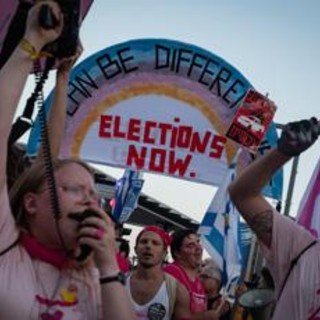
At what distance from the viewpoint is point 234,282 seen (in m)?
6.76

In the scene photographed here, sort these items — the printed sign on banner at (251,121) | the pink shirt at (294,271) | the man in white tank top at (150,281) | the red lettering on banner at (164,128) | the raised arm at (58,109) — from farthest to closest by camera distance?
1. the red lettering on banner at (164,128)
2. the printed sign on banner at (251,121)
3. the man in white tank top at (150,281)
4. the pink shirt at (294,271)
5. the raised arm at (58,109)

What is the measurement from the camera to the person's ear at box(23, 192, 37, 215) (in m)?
2.18

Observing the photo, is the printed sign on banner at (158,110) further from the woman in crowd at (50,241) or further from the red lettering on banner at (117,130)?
the woman in crowd at (50,241)

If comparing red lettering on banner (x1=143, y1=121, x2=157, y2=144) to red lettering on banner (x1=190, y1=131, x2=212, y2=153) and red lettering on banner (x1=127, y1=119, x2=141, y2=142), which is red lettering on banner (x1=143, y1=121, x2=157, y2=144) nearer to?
red lettering on banner (x1=127, y1=119, x2=141, y2=142)

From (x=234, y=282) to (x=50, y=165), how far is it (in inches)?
191

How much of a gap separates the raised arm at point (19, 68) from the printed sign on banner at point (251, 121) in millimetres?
5337

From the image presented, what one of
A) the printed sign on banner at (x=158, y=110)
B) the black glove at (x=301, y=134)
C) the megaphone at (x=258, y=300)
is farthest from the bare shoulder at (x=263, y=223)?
the printed sign on banner at (x=158, y=110)

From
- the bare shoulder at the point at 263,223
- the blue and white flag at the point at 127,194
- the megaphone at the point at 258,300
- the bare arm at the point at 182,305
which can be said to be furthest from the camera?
the blue and white flag at the point at 127,194

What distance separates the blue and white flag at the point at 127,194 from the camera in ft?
31.0

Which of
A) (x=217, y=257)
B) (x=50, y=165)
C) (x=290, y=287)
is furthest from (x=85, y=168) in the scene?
(x=217, y=257)

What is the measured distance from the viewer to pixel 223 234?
6.83 m

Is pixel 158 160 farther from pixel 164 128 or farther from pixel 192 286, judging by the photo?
pixel 192 286

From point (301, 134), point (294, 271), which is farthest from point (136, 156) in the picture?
point (301, 134)

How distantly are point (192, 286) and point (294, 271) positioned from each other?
127 inches
